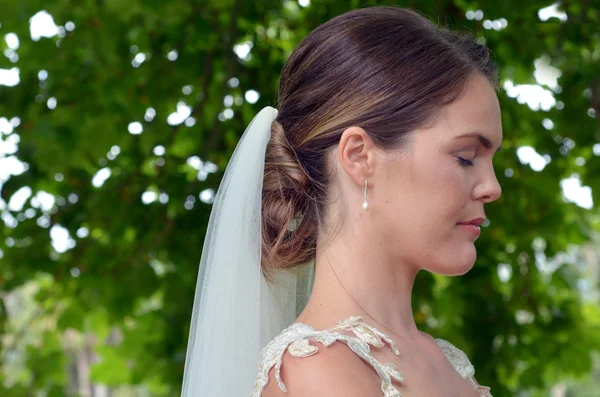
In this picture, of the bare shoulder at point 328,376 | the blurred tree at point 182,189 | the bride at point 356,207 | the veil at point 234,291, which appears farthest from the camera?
the blurred tree at point 182,189

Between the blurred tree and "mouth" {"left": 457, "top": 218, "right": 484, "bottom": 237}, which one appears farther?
the blurred tree

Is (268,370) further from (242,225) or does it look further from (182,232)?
(182,232)

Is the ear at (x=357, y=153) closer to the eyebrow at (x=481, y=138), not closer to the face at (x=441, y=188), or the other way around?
the face at (x=441, y=188)

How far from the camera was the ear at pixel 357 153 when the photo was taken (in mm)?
1487

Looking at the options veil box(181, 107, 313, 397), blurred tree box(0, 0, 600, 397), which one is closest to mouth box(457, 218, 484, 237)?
veil box(181, 107, 313, 397)

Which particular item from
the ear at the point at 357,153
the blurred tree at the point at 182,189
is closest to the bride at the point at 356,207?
the ear at the point at 357,153

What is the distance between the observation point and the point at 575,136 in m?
3.37

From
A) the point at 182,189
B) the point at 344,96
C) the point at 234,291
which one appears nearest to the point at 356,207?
the point at 344,96

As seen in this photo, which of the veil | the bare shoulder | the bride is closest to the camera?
the bare shoulder

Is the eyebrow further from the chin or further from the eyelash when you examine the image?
the chin

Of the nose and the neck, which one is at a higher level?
the nose

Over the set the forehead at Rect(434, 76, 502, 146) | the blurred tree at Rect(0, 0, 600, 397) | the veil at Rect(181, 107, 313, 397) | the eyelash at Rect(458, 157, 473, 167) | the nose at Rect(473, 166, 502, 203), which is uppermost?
the forehead at Rect(434, 76, 502, 146)

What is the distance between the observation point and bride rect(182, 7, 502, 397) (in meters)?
1.46

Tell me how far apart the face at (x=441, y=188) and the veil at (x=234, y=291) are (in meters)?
0.28
